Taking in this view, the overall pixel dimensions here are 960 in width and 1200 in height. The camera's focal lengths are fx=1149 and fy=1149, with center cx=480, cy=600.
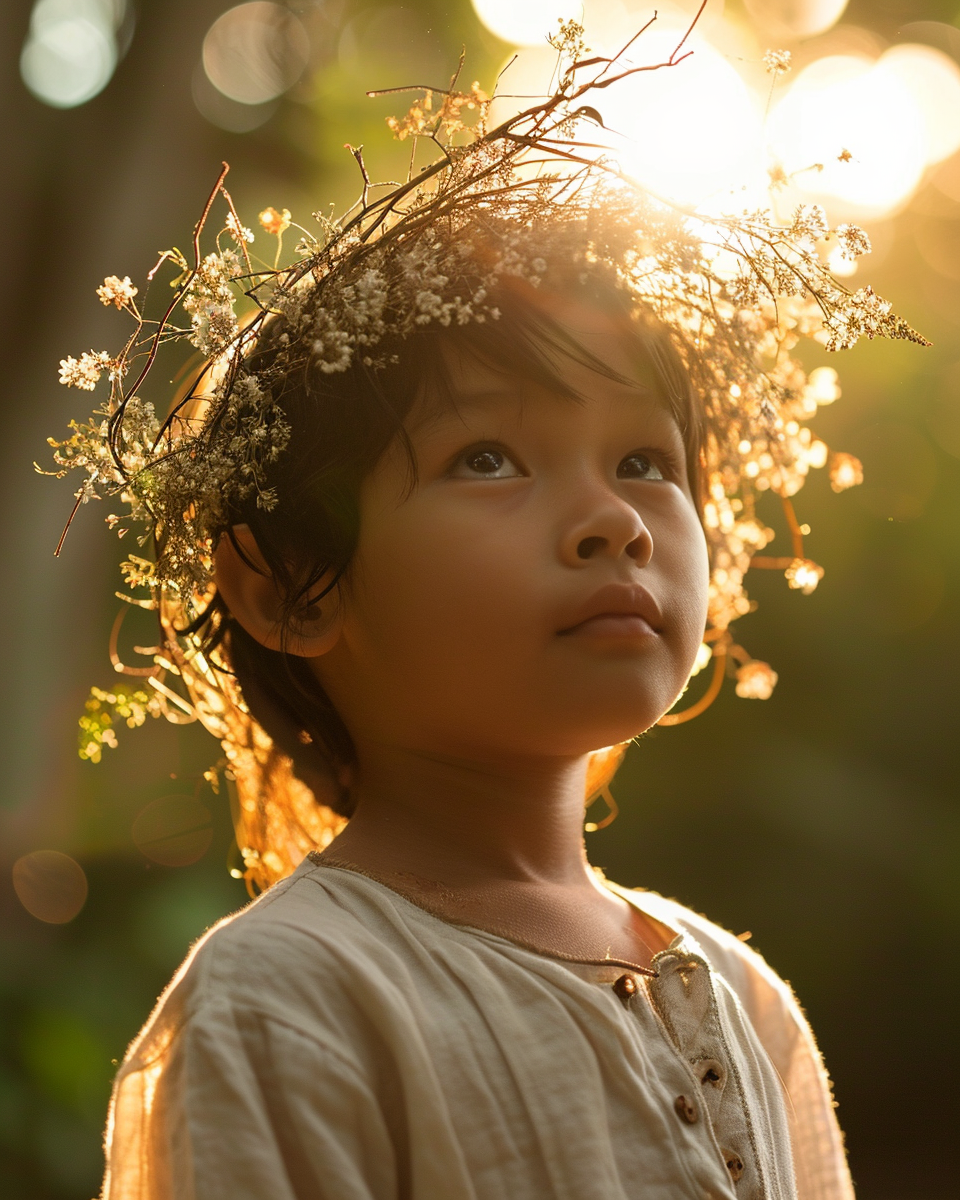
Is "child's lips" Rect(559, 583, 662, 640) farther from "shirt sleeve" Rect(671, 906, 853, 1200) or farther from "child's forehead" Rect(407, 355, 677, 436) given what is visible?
"shirt sleeve" Rect(671, 906, 853, 1200)

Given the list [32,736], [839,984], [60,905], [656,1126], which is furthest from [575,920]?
[839,984]

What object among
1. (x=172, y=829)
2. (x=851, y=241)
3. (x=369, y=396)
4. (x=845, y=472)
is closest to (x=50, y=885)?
(x=172, y=829)

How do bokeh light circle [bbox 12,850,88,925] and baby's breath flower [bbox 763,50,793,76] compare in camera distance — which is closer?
baby's breath flower [bbox 763,50,793,76]

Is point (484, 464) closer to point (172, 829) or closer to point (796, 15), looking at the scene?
point (172, 829)

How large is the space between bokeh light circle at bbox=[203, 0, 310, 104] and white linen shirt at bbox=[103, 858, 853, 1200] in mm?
1708

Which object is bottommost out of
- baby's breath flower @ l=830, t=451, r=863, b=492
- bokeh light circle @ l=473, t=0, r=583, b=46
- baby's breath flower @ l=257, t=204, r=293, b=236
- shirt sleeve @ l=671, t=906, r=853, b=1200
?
shirt sleeve @ l=671, t=906, r=853, b=1200

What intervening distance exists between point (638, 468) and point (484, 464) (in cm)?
16

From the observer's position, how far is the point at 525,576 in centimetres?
90

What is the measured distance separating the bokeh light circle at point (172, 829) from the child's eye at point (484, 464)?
1257 millimetres

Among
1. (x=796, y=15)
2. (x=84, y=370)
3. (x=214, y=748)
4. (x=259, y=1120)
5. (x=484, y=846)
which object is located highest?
(x=796, y=15)

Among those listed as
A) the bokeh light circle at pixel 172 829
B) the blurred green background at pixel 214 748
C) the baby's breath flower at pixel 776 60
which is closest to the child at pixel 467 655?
the baby's breath flower at pixel 776 60

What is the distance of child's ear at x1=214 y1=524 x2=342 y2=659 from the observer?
1.01m

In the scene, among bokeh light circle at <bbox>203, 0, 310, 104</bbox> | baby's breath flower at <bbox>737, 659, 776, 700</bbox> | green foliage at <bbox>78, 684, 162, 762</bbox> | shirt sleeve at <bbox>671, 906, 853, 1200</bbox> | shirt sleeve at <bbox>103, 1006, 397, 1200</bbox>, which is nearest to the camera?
shirt sleeve at <bbox>103, 1006, 397, 1200</bbox>

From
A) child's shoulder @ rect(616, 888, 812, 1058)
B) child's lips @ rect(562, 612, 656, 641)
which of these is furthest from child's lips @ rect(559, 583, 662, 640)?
child's shoulder @ rect(616, 888, 812, 1058)
